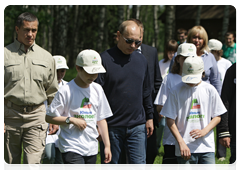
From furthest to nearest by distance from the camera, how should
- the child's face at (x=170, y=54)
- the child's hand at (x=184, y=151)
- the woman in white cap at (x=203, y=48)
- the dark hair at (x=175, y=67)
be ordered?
the child's face at (x=170, y=54)
the woman in white cap at (x=203, y=48)
the dark hair at (x=175, y=67)
the child's hand at (x=184, y=151)

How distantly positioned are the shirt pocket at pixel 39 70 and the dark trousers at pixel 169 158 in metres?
2.06

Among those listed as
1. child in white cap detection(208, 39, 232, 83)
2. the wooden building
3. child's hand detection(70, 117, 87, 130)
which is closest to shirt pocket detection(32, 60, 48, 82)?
child's hand detection(70, 117, 87, 130)

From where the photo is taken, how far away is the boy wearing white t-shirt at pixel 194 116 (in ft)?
13.9

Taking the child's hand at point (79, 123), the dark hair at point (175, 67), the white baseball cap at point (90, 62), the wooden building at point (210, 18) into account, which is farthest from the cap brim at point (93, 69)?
the wooden building at point (210, 18)

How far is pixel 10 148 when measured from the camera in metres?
4.98

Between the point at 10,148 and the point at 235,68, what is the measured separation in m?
3.40

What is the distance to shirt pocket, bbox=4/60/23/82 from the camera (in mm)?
4785

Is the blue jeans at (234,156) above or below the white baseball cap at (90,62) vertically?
below

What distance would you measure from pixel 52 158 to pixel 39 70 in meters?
1.46

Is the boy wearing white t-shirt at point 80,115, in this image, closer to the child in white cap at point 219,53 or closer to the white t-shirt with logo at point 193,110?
the white t-shirt with logo at point 193,110

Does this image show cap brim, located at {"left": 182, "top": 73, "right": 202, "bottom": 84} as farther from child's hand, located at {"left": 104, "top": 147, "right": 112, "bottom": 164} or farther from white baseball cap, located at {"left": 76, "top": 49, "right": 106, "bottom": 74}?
child's hand, located at {"left": 104, "top": 147, "right": 112, "bottom": 164}

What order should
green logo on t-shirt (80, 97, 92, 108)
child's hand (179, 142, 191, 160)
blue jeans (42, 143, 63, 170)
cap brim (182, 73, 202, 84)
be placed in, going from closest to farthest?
green logo on t-shirt (80, 97, 92, 108) < child's hand (179, 142, 191, 160) < cap brim (182, 73, 202, 84) < blue jeans (42, 143, 63, 170)

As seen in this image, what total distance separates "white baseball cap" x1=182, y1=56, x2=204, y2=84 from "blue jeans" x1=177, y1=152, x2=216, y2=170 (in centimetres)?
92
